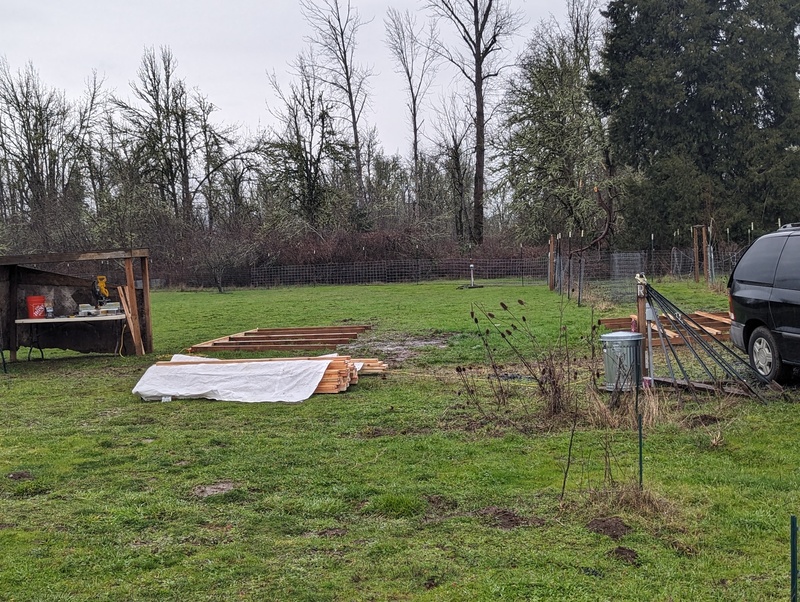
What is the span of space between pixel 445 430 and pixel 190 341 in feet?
31.8

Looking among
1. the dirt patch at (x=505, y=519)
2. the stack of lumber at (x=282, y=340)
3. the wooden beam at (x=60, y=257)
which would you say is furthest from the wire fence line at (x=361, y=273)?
the dirt patch at (x=505, y=519)

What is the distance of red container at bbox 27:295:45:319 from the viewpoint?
1288cm

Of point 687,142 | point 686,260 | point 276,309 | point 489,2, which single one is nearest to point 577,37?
point 489,2

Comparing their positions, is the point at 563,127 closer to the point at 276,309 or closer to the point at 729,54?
the point at 729,54

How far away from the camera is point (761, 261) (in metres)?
8.52

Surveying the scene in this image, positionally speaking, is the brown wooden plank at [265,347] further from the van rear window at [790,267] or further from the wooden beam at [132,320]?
the van rear window at [790,267]

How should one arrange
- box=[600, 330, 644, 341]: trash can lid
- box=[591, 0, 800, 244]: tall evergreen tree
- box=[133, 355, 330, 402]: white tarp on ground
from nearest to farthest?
box=[600, 330, 644, 341]: trash can lid < box=[133, 355, 330, 402]: white tarp on ground < box=[591, 0, 800, 244]: tall evergreen tree

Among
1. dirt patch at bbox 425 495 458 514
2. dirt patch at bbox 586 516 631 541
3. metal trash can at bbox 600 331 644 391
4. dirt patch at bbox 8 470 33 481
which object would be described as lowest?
dirt patch at bbox 425 495 458 514

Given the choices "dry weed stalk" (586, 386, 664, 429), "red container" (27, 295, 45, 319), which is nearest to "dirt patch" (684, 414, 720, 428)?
"dry weed stalk" (586, 386, 664, 429)

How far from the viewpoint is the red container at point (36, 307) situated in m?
12.9

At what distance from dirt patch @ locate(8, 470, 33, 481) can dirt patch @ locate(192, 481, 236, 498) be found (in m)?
1.49

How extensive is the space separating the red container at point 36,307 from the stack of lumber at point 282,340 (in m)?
2.70

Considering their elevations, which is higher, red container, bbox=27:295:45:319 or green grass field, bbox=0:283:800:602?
red container, bbox=27:295:45:319

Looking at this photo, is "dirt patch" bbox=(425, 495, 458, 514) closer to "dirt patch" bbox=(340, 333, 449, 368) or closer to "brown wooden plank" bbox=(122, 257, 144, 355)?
"dirt patch" bbox=(340, 333, 449, 368)
